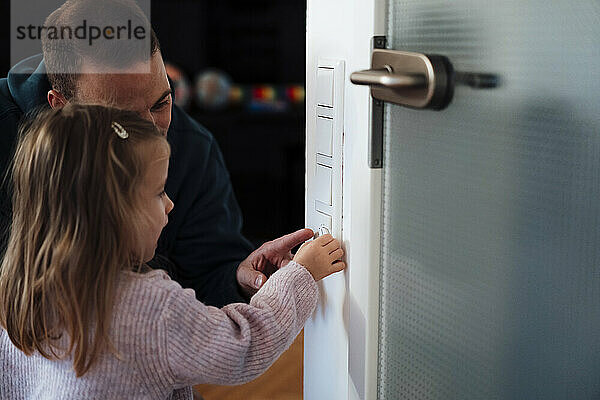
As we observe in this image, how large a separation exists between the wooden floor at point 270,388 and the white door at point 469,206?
2.98ft

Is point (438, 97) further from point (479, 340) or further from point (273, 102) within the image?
point (273, 102)

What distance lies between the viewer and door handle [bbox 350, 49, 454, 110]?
726 mm

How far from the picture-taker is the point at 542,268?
0.63 m

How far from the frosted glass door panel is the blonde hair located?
0.32m

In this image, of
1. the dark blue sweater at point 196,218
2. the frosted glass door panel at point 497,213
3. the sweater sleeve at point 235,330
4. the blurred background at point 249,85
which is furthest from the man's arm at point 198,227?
the blurred background at point 249,85

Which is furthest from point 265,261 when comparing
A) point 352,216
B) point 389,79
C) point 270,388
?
point 270,388

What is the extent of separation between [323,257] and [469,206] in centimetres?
27

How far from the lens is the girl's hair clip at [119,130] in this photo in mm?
912

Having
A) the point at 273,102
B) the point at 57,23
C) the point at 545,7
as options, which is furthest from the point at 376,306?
the point at 273,102

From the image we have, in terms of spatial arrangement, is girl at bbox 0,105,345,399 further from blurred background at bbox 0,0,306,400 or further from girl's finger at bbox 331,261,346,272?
blurred background at bbox 0,0,306,400

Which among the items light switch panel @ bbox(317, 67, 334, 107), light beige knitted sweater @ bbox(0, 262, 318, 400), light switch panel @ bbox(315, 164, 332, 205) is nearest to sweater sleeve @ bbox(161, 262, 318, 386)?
light beige knitted sweater @ bbox(0, 262, 318, 400)

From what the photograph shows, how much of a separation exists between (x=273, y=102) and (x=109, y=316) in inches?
109

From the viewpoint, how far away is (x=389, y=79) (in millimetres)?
739

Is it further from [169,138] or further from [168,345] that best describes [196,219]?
[168,345]
